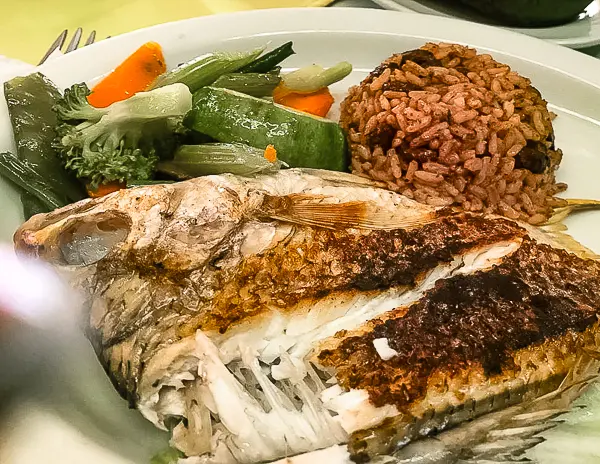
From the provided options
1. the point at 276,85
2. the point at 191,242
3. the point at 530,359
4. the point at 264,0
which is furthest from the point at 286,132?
the point at 264,0

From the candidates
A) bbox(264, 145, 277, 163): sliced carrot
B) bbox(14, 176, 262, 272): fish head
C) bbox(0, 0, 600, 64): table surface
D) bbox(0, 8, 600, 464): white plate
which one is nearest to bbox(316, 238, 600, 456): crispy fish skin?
bbox(14, 176, 262, 272): fish head

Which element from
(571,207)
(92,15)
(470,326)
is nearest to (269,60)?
(92,15)

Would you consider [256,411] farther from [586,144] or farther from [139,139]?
[586,144]

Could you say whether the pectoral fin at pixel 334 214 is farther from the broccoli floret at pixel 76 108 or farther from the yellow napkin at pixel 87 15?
the yellow napkin at pixel 87 15

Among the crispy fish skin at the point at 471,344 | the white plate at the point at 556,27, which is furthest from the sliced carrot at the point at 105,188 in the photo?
the white plate at the point at 556,27

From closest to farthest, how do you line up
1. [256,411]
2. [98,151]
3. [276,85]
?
[256,411] → [98,151] → [276,85]
